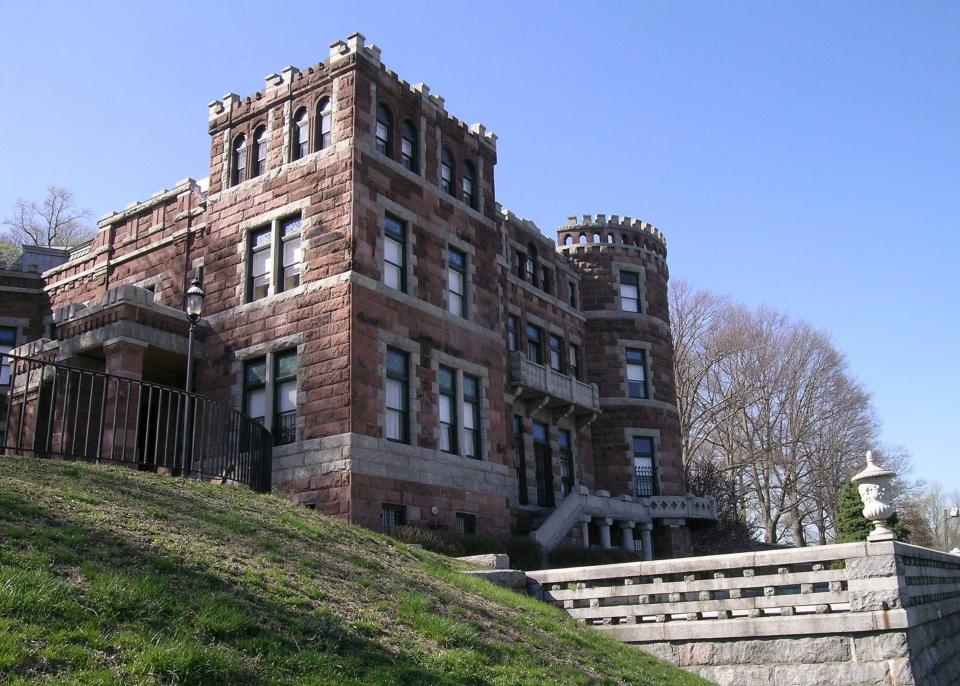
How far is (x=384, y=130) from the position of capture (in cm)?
2533

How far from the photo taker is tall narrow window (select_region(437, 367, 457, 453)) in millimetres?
24641

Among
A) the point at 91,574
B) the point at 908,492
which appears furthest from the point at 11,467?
the point at 908,492

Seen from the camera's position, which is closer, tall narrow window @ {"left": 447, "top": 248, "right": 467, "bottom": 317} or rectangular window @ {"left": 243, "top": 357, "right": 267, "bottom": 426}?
rectangular window @ {"left": 243, "top": 357, "right": 267, "bottom": 426}

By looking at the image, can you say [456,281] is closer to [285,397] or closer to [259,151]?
[285,397]

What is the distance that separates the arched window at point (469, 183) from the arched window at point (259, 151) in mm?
6104

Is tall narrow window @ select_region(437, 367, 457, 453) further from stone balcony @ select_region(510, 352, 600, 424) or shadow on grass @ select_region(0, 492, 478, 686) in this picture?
shadow on grass @ select_region(0, 492, 478, 686)

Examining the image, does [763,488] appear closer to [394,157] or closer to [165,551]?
[394,157]

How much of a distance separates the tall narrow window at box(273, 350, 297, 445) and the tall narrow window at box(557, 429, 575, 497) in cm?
1310

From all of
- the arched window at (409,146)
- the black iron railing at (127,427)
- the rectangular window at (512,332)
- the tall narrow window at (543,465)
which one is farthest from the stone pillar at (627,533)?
the black iron railing at (127,427)

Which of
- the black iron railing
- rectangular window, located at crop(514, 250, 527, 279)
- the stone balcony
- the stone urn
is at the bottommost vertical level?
the stone urn

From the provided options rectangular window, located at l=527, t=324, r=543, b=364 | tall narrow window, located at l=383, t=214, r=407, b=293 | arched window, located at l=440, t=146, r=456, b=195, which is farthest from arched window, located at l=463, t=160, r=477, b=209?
rectangular window, located at l=527, t=324, r=543, b=364

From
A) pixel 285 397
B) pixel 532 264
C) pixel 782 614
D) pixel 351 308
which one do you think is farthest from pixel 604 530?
pixel 782 614

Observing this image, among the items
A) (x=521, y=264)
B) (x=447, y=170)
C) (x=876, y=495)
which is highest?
(x=447, y=170)

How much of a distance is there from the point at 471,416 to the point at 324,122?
9.13 m
